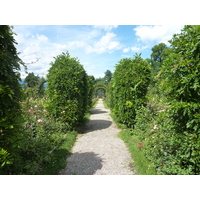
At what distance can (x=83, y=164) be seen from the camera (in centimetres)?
427

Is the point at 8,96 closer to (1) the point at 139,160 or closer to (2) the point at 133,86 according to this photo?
(1) the point at 139,160

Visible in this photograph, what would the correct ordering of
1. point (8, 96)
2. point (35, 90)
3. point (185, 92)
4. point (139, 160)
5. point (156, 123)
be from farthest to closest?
point (35, 90) < point (156, 123) < point (139, 160) < point (185, 92) < point (8, 96)

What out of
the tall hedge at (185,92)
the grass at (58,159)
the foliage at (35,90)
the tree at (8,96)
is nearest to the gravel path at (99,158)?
the grass at (58,159)

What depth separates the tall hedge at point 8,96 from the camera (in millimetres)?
2418

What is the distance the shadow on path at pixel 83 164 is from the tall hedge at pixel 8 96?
160 cm

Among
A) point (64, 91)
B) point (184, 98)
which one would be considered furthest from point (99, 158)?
point (64, 91)

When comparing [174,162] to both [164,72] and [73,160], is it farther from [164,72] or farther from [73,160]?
[73,160]

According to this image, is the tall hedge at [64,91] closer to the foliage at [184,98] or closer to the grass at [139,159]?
the grass at [139,159]

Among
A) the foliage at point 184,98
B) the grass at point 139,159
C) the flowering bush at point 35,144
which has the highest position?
the foliage at point 184,98

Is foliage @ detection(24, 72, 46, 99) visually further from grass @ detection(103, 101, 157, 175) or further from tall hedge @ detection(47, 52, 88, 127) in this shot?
grass @ detection(103, 101, 157, 175)

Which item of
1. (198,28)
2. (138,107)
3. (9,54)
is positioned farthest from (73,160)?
(198,28)

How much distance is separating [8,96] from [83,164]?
9.14ft

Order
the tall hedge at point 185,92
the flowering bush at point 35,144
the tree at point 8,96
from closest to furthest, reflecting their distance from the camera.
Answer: the tree at point 8,96
the tall hedge at point 185,92
the flowering bush at point 35,144

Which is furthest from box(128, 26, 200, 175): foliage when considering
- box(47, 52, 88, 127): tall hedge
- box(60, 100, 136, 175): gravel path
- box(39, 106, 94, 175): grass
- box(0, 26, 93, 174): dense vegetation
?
box(47, 52, 88, 127): tall hedge
